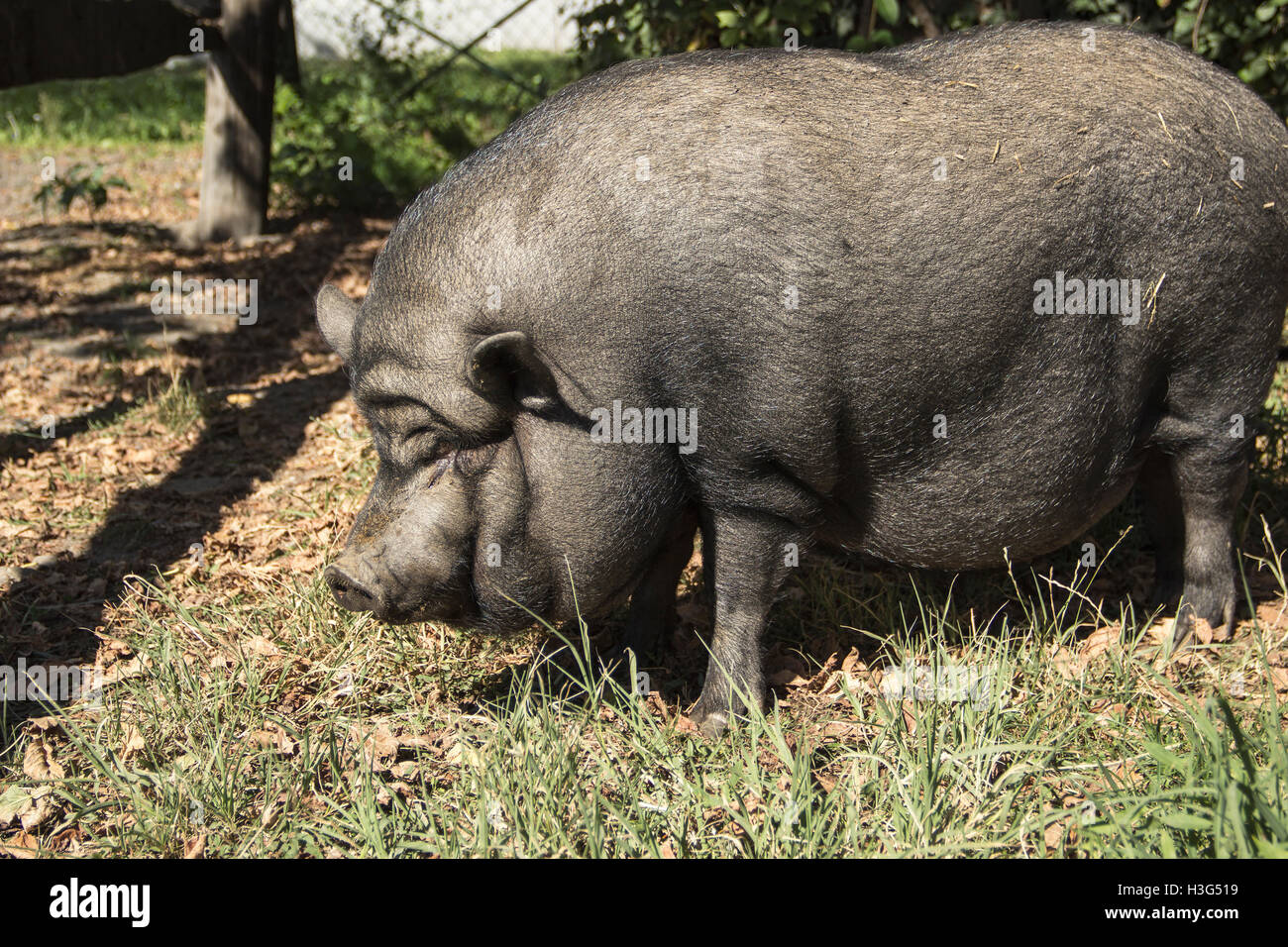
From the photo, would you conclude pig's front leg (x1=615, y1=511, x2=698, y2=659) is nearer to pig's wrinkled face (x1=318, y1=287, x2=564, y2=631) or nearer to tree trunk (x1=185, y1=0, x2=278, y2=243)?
pig's wrinkled face (x1=318, y1=287, x2=564, y2=631)

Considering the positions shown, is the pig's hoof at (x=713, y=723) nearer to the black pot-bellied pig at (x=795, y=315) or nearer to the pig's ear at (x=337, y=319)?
the black pot-bellied pig at (x=795, y=315)

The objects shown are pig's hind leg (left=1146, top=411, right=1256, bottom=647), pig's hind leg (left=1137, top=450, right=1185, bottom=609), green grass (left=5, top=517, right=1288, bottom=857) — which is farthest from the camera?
pig's hind leg (left=1137, top=450, right=1185, bottom=609)

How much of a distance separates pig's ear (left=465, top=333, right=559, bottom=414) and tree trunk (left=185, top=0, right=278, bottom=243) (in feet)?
21.4

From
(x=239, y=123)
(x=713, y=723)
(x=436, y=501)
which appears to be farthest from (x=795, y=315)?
(x=239, y=123)

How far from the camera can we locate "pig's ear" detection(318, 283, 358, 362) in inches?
140

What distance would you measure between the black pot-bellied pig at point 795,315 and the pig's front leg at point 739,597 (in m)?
0.01

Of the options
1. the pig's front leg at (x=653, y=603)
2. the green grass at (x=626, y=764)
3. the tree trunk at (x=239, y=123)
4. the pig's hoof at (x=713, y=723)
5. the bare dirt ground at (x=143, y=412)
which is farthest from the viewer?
the tree trunk at (x=239, y=123)

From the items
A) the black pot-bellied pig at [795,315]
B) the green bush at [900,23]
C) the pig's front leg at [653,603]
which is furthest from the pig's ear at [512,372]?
the green bush at [900,23]

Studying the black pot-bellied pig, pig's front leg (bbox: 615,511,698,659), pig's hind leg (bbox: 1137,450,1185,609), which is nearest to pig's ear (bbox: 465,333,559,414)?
the black pot-bellied pig

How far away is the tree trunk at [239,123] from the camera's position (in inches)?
335

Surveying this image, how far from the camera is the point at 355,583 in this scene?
10.8 feet

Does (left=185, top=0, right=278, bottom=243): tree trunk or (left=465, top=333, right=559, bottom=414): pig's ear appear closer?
(left=465, top=333, right=559, bottom=414): pig's ear

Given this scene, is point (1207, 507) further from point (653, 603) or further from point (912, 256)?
point (653, 603)

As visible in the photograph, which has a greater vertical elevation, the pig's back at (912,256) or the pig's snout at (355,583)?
the pig's back at (912,256)
